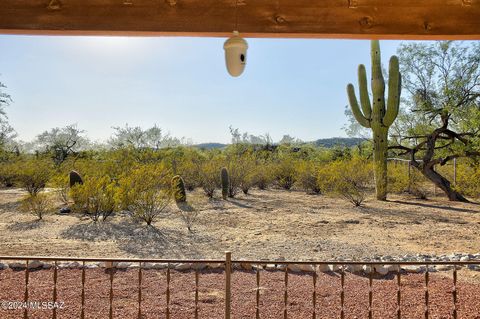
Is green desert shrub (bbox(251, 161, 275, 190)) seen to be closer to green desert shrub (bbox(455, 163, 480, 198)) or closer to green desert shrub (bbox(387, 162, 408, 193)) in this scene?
green desert shrub (bbox(387, 162, 408, 193))

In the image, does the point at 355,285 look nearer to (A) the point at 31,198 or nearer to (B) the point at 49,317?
(B) the point at 49,317

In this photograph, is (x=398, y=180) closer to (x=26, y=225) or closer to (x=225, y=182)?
(x=225, y=182)

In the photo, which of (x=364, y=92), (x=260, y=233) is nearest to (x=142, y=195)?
(x=260, y=233)

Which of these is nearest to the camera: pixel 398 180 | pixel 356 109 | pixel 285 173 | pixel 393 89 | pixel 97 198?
pixel 97 198

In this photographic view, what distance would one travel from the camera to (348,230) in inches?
236

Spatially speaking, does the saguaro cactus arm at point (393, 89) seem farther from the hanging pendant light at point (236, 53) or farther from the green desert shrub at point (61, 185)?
the hanging pendant light at point (236, 53)

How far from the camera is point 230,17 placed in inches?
79.7

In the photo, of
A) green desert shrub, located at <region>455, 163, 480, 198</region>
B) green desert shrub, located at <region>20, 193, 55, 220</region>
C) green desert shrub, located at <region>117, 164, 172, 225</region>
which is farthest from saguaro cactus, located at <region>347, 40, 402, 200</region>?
green desert shrub, located at <region>20, 193, 55, 220</region>

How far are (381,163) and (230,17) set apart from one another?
27.9ft

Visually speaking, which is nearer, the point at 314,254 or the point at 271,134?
the point at 314,254

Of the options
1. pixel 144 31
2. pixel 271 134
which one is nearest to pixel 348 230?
pixel 144 31

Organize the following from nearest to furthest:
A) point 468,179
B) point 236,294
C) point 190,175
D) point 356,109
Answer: point 236,294 → point 468,179 → point 356,109 → point 190,175

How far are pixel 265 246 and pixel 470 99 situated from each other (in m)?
8.22

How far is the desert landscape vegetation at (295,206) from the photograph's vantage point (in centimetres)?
440
